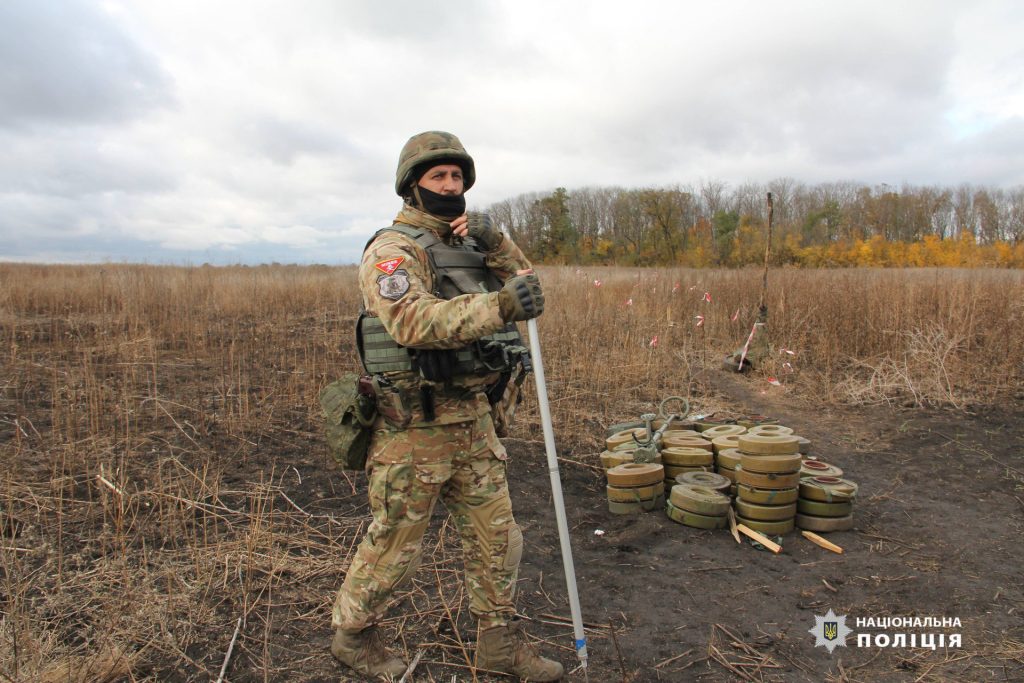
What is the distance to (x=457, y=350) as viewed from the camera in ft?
7.11

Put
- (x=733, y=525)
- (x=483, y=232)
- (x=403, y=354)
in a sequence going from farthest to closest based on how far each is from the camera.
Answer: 1. (x=733, y=525)
2. (x=483, y=232)
3. (x=403, y=354)

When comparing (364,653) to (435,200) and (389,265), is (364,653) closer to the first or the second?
(389,265)

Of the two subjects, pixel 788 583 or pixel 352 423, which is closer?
pixel 352 423

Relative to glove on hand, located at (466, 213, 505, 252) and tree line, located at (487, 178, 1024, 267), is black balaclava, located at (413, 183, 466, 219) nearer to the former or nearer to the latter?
glove on hand, located at (466, 213, 505, 252)

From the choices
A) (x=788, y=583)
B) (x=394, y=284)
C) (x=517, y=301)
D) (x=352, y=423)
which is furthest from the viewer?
(x=788, y=583)

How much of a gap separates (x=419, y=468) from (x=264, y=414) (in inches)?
154

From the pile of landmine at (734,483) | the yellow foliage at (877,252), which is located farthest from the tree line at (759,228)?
the pile of landmine at (734,483)

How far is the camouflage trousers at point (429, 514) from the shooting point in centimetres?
218

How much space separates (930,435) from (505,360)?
535 centimetres

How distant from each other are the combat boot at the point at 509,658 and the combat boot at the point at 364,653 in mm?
322

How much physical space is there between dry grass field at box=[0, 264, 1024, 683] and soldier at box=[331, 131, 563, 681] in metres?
0.26

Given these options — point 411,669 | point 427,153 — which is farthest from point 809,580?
point 427,153

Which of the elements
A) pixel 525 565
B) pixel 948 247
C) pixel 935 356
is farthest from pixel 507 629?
pixel 948 247

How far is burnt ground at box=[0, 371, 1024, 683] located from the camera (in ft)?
8.14
